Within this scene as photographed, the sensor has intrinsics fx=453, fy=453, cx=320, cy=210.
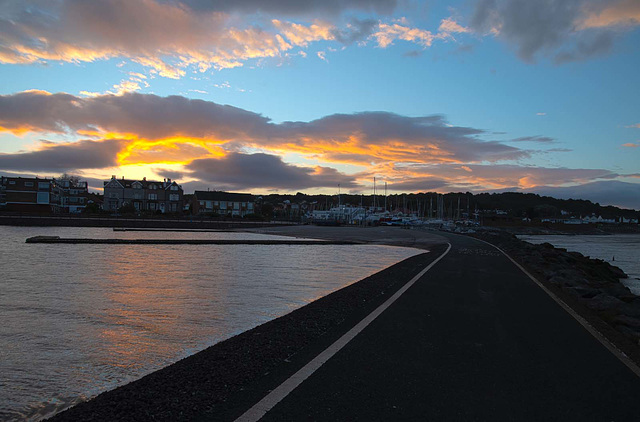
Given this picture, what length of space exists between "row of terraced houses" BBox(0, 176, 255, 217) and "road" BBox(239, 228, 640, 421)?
98853 mm

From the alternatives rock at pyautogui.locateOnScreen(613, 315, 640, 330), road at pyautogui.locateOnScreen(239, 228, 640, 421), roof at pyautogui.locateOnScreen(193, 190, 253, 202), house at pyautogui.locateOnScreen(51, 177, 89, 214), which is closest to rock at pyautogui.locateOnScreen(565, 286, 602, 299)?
rock at pyautogui.locateOnScreen(613, 315, 640, 330)

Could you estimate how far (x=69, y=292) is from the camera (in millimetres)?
13297

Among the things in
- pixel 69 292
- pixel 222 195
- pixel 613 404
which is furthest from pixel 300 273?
pixel 222 195

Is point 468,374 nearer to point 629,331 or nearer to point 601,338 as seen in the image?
point 601,338

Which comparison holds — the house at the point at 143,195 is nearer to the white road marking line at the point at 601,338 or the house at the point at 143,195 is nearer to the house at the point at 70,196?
the house at the point at 70,196

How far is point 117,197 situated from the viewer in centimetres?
10569

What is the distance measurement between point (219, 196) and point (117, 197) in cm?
2635

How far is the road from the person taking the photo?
13.6 ft

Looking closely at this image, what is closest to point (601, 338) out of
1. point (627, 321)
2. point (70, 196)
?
point (627, 321)

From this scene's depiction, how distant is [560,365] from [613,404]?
1277 millimetres

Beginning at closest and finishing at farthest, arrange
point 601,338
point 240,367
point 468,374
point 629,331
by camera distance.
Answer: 1. point 468,374
2. point 240,367
3. point 601,338
4. point 629,331

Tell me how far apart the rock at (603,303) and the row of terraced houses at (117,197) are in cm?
9774

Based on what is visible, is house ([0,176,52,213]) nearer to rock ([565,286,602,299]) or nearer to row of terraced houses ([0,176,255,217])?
row of terraced houses ([0,176,255,217])

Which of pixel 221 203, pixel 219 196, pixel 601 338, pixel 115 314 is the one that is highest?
pixel 219 196
